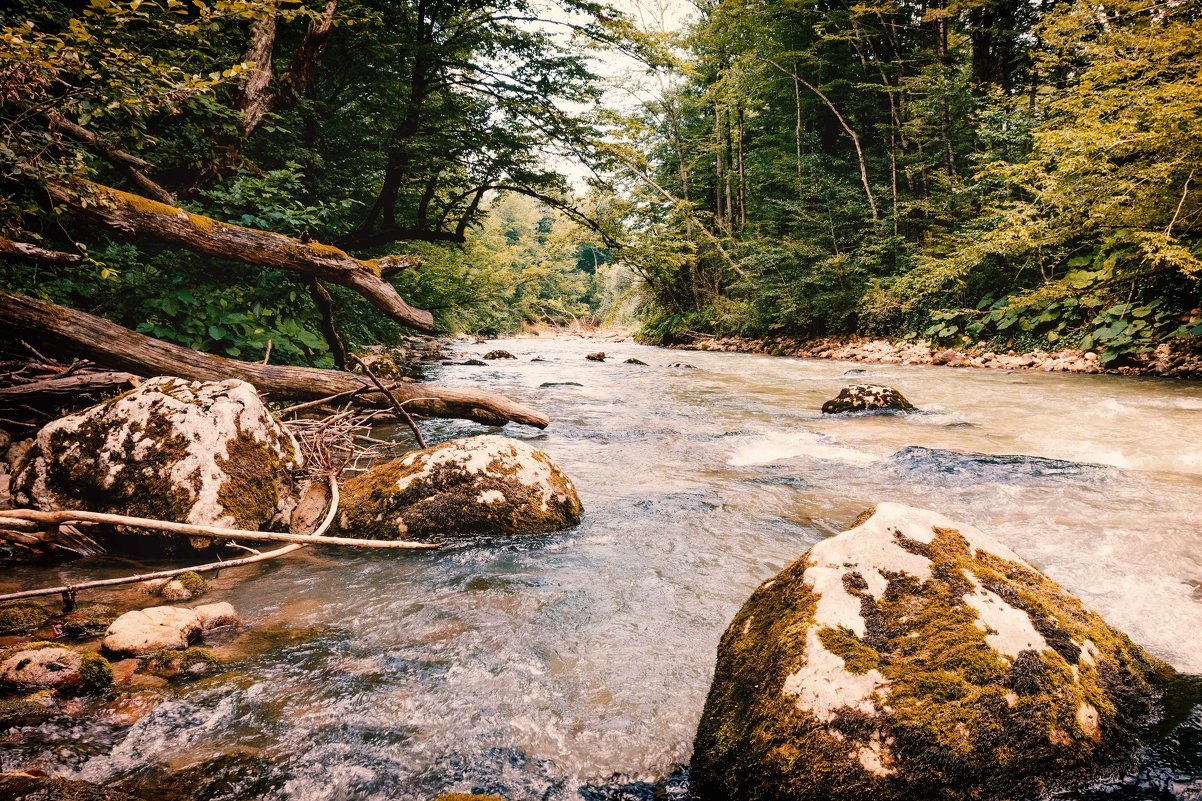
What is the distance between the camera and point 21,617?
7.36 feet

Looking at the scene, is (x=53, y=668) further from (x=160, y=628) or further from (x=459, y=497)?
(x=459, y=497)

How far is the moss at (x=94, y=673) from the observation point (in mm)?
1893

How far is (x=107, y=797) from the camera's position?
4.38 ft

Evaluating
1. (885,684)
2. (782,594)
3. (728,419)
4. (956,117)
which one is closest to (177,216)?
(782,594)

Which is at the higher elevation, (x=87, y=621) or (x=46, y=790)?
(x=46, y=790)

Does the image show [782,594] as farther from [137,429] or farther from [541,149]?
[541,149]

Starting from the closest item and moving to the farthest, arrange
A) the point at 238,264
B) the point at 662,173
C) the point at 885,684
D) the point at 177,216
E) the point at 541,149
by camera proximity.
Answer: the point at 885,684 → the point at 177,216 → the point at 238,264 → the point at 541,149 → the point at 662,173

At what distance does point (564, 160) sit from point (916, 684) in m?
9.23

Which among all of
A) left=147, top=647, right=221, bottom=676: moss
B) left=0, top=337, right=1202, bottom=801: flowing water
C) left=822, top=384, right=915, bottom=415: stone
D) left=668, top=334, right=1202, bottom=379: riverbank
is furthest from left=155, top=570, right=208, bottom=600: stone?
left=668, top=334, right=1202, bottom=379: riverbank

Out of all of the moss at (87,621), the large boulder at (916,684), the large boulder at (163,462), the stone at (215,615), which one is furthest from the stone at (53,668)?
the large boulder at (916,684)

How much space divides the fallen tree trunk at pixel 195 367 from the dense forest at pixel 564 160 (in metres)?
0.42

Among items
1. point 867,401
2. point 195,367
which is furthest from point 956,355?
point 195,367

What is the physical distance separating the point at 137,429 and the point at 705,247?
877 inches

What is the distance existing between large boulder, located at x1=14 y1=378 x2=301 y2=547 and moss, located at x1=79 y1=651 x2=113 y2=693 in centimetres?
120
